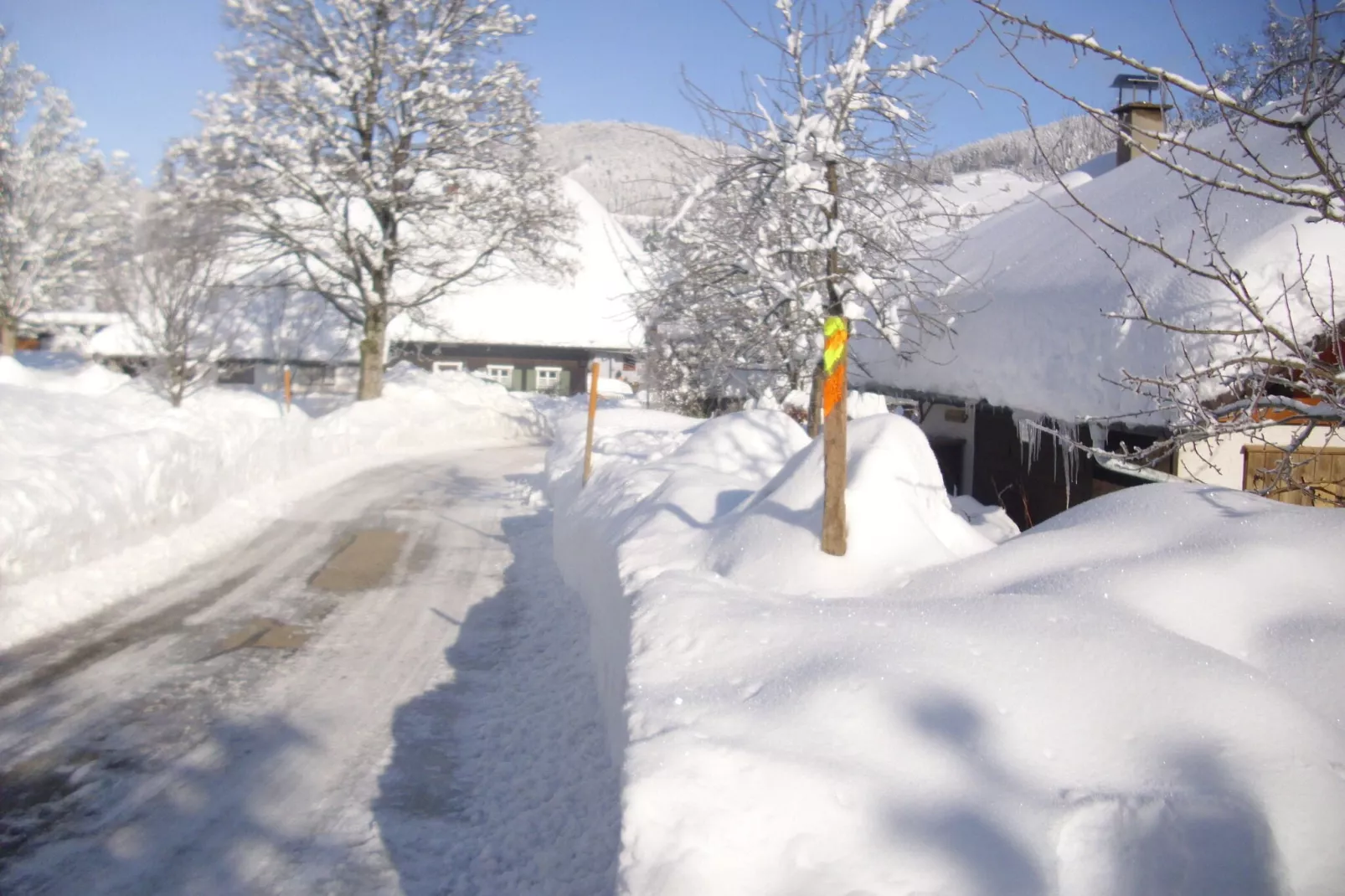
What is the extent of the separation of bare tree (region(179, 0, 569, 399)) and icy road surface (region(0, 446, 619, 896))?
14.6 m

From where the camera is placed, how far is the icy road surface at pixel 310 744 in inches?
165

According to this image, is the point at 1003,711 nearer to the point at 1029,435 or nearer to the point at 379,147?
the point at 1029,435

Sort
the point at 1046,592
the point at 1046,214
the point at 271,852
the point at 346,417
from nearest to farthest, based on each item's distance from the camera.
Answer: the point at 271,852 < the point at 1046,592 < the point at 1046,214 < the point at 346,417

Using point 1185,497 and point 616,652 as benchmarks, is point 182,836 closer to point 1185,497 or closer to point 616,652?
point 616,652

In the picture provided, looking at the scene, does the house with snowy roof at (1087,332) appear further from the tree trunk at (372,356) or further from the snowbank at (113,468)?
the tree trunk at (372,356)

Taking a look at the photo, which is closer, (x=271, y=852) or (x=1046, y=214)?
(x=271, y=852)

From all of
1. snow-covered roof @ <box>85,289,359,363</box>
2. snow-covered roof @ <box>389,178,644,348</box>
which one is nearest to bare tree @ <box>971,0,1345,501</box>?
snow-covered roof @ <box>389,178,644,348</box>

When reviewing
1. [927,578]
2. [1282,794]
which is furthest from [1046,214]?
[1282,794]

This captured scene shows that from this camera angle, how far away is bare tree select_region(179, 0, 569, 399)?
20.9 meters

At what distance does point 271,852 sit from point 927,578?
11.7ft

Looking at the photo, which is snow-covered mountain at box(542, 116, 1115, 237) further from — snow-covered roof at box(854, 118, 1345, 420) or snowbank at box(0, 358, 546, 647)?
snowbank at box(0, 358, 546, 647)

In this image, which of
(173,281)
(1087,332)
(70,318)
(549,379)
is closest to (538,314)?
(549,379)

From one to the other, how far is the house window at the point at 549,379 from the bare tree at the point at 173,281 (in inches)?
570

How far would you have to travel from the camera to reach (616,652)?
541 cm
